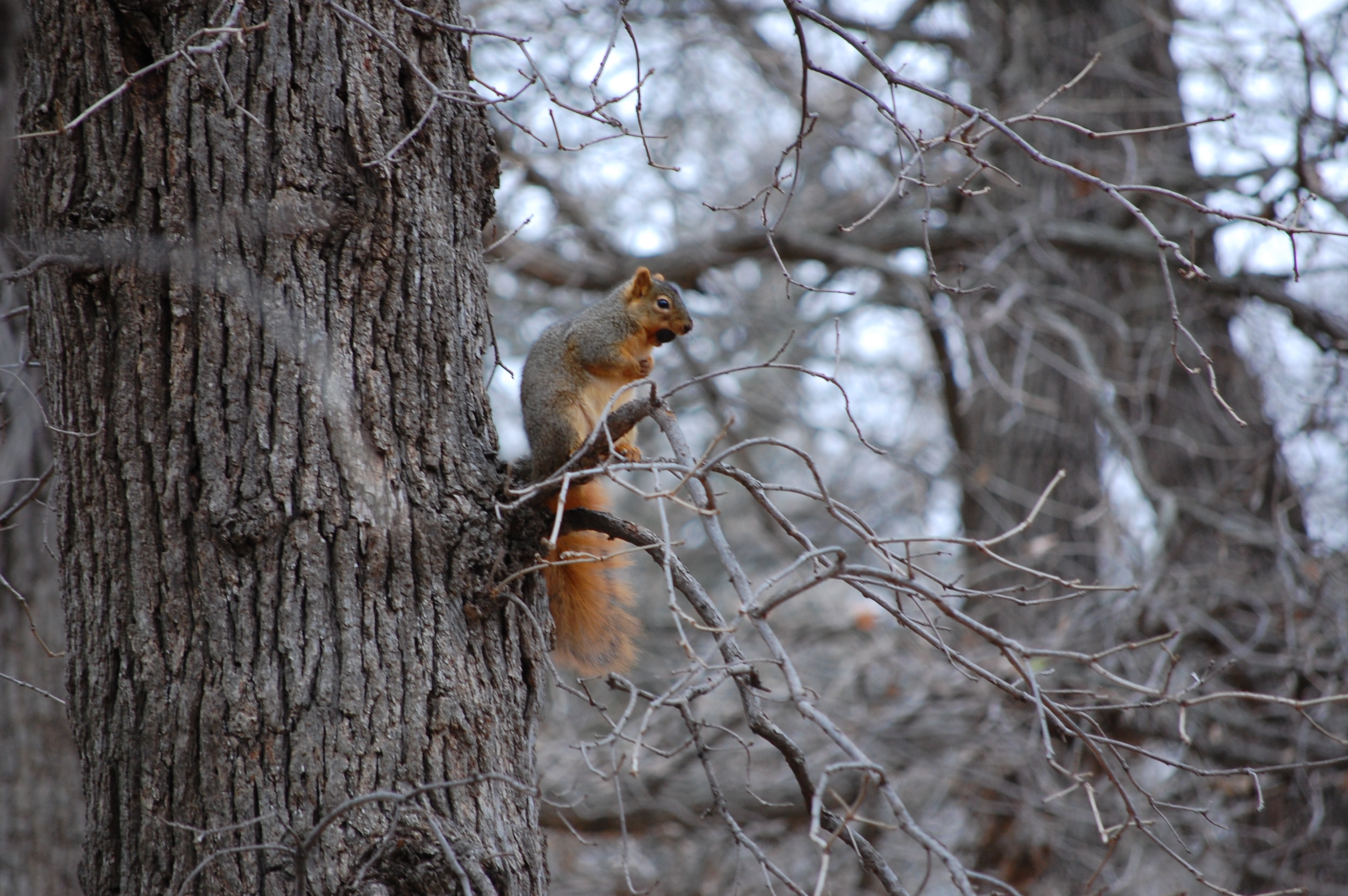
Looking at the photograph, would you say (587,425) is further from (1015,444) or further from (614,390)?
(1015,444)

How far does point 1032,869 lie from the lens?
179 inches

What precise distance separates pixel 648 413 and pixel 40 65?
1.17 meters

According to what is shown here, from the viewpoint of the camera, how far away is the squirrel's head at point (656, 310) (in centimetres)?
262

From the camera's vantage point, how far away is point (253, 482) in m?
1.65

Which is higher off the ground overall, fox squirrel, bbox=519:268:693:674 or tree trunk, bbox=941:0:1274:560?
tree trunk, bbox=941:0:1274:560

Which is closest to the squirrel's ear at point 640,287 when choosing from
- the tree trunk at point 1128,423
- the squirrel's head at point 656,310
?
the squirrel's head at point 656,310

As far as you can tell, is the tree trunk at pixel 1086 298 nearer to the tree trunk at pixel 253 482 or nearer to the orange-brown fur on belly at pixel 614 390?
the orange-brown fur on belly at pixel 614 390

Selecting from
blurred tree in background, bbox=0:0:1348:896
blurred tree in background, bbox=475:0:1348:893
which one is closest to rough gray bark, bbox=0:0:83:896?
blurred tree in background, bbox=0:0:1348:896

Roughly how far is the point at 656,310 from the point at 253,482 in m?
1.24

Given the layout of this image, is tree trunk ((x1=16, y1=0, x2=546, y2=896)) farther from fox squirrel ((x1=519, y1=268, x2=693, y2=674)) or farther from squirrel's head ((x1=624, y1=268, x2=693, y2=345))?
squirrel's head ((x1=624, y1=268, x2=693, y2=345))

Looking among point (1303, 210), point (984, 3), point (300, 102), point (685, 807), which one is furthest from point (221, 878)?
point (984, 3)

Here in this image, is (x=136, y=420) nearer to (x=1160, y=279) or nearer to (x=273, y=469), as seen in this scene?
(x=273, y=469)

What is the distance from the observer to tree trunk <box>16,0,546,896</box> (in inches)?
63.2

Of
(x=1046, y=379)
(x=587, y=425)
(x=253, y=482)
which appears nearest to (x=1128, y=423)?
(x=1046, y=379)
